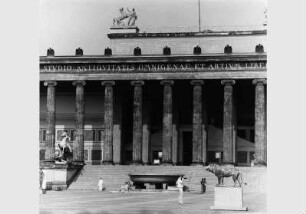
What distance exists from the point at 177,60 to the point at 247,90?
9645 mm

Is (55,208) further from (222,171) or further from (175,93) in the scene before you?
(175,93)

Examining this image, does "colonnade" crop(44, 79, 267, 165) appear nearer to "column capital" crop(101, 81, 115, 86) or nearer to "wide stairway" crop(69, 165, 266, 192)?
"column capital" crop(101, 81, 115, 86)

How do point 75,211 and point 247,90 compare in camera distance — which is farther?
point 247,90

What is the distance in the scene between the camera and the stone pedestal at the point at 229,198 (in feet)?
101

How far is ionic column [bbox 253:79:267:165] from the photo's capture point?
59375 mm

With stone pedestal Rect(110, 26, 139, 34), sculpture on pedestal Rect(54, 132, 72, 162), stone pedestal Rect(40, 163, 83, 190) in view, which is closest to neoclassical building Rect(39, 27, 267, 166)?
stone pedestal Rect(110, 26, 139, 34)

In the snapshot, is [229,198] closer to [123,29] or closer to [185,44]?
[185,44]

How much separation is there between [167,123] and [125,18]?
10.8 meters

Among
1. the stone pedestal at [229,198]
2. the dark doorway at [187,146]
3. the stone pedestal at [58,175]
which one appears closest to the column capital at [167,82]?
the dark doorway at [187,146]

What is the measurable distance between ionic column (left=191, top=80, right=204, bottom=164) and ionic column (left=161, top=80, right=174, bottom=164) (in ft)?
6.71

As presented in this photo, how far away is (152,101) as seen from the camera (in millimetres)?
67438

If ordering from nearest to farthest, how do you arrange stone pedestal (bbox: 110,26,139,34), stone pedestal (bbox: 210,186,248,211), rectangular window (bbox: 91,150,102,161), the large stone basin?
stone pedestal (bbox: 210,186,248,211)
the large stone basin
stone pedestal (bbox: 110,26,139,34)
rectangular window (bbox: 91,150,102,161)

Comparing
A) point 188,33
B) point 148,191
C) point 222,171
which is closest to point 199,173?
point 148,191

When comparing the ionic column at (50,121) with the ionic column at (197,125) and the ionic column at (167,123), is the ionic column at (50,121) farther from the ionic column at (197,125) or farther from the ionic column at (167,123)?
the ionic column at (197,125)
